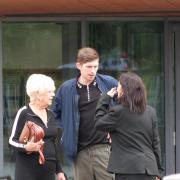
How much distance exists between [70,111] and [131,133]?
97 cm

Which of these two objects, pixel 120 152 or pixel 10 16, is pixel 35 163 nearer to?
pixel 120 152

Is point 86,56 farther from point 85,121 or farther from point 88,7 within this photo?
point 88,7

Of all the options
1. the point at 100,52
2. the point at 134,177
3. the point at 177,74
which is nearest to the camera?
the point at 134,177

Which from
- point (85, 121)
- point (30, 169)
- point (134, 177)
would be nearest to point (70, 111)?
point (85, 121)

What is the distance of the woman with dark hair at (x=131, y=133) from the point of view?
5.16 m

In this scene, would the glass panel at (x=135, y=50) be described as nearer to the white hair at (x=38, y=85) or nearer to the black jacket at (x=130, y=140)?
the white hair at (x=38, y=85)

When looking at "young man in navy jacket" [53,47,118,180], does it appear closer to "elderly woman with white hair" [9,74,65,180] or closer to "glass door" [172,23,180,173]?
"elderly woman with white hair" [9,74,65,180]

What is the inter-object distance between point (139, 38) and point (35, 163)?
4399mm

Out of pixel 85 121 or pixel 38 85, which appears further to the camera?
pixel 85 121

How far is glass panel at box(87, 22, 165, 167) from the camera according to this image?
9.30 metres

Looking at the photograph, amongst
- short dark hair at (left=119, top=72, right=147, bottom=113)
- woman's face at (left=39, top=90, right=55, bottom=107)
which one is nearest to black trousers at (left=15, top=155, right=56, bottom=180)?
woman's face at (left=39, top=90, right=55, bottom=107)


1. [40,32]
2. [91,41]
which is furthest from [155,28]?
[40,32]

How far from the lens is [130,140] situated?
5.16 m

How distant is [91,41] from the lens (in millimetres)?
9336
